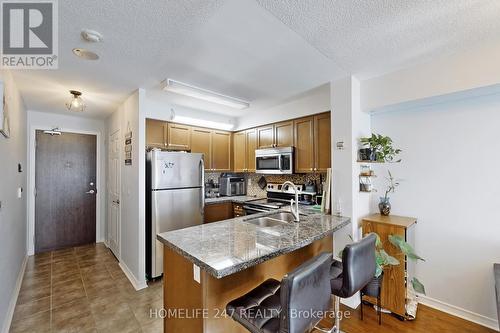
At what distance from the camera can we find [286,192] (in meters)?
3.58

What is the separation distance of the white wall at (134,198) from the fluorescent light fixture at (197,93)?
610 millimetres

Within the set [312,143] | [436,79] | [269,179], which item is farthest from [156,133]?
[436,79]

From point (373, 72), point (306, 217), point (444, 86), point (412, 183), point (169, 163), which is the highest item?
point (373, 72)

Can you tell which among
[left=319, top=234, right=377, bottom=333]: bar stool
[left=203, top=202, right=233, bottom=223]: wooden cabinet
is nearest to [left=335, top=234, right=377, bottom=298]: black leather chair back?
[left=319, top=234, right=377, bottom=333]: bar stool

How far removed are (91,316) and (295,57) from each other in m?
3.20

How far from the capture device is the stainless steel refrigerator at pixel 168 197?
293 centimetres

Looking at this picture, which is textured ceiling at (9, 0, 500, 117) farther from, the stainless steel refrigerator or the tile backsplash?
the tile backsplash

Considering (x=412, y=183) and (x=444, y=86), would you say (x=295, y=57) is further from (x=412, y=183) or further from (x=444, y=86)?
Result: (x=412, y=183)

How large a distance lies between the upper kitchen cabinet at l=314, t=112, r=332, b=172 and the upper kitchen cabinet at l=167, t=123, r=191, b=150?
2015 mm

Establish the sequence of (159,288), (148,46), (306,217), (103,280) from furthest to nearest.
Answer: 1. (103,280)
2. (159,288)
3. (306,217)
4. (148,46)

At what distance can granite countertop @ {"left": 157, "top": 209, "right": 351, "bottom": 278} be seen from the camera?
4.35 ft

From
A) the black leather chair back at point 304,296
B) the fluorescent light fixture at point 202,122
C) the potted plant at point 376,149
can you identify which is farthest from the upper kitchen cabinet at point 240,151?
the black leather chair back at point 304,296

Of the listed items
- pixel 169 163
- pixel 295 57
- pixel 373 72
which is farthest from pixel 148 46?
pixel 373 72

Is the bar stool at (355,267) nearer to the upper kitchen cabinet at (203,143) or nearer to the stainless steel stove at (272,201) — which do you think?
the stainless steel stove at (272,201)
